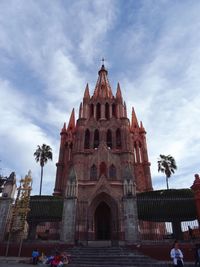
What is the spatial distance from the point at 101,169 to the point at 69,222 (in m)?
15.3

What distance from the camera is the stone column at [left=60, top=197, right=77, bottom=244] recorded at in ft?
47.4

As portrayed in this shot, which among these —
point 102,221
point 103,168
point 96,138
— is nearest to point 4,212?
point 102,221

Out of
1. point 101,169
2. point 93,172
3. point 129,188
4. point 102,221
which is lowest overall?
point 102,221

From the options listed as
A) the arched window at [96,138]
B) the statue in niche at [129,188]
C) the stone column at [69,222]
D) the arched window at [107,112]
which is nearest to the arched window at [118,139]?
the arched window at [96,138]

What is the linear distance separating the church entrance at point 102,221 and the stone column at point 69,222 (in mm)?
12212

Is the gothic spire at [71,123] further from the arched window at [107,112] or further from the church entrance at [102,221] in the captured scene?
the church entrance at [102,221]

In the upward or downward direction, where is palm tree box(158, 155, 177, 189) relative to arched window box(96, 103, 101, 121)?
downward

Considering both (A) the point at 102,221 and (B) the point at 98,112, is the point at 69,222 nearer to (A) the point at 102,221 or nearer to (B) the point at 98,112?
(A) the point at 102,221

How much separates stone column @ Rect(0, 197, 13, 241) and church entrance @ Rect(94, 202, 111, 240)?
549 inches

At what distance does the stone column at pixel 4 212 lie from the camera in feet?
47.9

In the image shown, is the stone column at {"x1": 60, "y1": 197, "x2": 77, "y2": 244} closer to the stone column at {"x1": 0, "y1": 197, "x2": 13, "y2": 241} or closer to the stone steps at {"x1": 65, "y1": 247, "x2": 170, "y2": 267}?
the stone steps at {"x1": 65, "y1": 247, "x2": 170, "y2": 267}

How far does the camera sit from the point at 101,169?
1175 inches

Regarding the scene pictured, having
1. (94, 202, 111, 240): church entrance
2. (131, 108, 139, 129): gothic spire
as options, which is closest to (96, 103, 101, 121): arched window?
(131, 108, 139, 129): gothic spire

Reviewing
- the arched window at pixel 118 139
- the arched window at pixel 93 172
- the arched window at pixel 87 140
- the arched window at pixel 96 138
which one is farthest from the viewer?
the arched window at pixel 96 138
